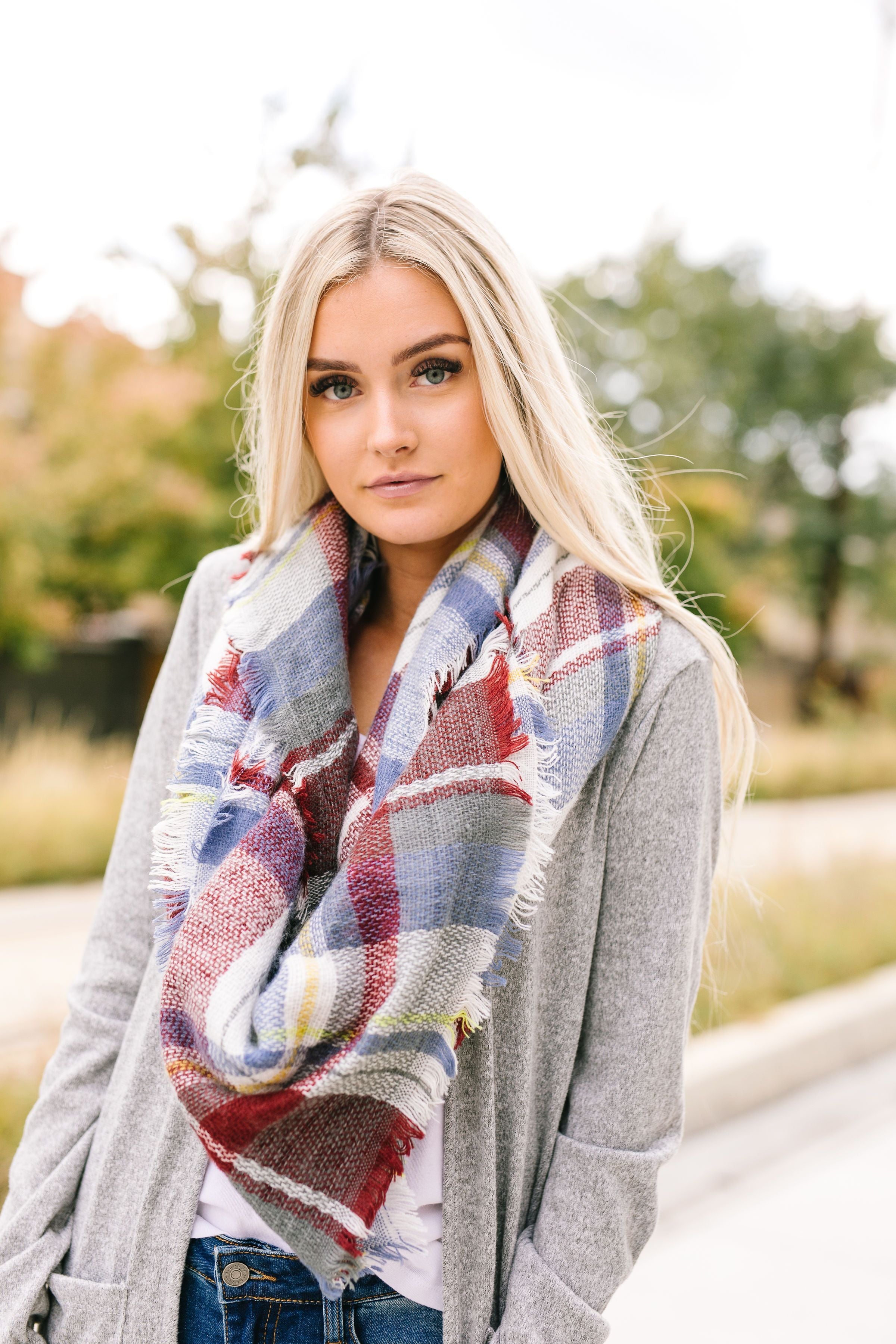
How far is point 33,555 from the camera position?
29.6ft

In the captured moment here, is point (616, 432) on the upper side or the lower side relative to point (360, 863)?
upper

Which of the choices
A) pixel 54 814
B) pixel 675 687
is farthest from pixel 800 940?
pixel 54 814

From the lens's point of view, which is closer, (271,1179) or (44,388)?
(271,1179)

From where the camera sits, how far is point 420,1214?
1.32 meters

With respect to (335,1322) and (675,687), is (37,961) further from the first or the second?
(675,687)

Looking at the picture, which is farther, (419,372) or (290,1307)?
(419,372)

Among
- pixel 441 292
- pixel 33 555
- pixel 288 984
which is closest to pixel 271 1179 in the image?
pixel 288 984

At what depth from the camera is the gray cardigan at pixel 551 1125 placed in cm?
132

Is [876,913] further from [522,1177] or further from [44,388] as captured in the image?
[44,388]

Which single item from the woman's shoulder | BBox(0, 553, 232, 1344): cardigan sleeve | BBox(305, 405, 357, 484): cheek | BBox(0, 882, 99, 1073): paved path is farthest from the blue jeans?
BBox(0, 882, 99, 1073): paved path

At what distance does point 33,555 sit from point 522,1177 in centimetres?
866

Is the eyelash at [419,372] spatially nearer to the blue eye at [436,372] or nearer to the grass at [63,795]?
the blue eye at [436,372]

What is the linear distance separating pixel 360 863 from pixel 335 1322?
0.57 meters

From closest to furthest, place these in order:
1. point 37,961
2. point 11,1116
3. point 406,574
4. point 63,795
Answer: point 406,574, point 11,1116, point 37,961, point 63,795
